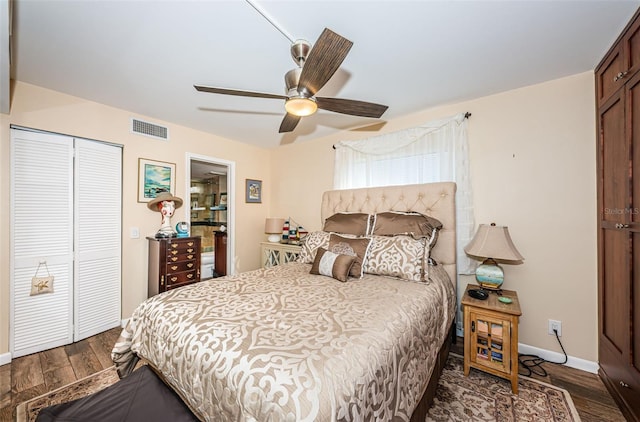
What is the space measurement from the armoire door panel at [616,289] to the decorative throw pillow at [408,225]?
1141mm

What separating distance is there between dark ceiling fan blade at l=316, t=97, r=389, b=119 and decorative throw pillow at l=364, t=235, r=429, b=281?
1108 millimetres

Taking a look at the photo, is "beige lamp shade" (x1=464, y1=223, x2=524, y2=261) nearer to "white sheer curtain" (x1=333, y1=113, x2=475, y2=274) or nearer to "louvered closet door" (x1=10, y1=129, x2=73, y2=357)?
"white sheer curtain" (x1=333, y1=113, x2=475, y2=274)

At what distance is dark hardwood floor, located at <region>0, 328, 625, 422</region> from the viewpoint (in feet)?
5.41

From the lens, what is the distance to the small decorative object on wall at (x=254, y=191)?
4223mm

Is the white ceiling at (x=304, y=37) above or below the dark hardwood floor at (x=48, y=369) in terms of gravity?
above

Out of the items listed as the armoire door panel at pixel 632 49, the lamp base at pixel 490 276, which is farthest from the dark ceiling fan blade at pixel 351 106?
the lamp base at pixel 490 276

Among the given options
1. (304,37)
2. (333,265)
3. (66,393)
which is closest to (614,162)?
(333,265)

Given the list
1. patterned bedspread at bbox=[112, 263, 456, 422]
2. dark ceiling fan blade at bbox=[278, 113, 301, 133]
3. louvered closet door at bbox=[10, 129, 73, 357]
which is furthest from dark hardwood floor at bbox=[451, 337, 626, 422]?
louvered closet door at bbox=[10, 129, 73, 357]

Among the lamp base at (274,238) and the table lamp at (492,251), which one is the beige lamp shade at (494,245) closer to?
the table lamp at (492,251)

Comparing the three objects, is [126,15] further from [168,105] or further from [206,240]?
[206,240]

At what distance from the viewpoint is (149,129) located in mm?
3078

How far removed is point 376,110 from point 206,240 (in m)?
5.84

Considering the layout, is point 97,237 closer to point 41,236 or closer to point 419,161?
point 41,236

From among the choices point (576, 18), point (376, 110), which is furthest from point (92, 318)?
point (576, 18)
